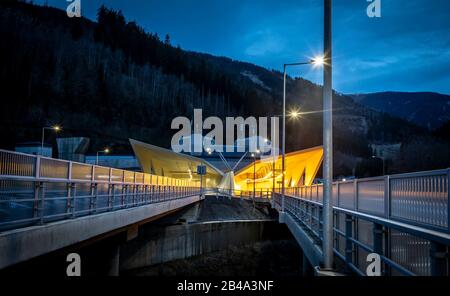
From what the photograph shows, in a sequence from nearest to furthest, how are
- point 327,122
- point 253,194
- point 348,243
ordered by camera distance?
1. point 348,243
2. point 327,122
3. point 253,194

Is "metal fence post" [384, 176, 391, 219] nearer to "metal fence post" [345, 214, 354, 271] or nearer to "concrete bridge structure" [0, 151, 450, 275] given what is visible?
"concrete bridge structure" [0, 151, 450, 275]

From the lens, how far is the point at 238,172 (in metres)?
82.5

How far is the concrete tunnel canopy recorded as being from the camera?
74.2 m

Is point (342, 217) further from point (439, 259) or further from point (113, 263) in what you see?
point (113, 263)

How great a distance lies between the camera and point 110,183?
1446cm

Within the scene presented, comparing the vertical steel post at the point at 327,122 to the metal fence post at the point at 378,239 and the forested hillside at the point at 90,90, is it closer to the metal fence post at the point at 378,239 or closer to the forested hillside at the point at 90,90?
the metal fence post at the point at 378,239

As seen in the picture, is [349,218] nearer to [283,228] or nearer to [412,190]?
[412,190]

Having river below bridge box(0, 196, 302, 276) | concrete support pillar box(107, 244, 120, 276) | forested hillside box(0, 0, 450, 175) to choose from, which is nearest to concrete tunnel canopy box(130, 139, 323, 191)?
river below bridge box(0, 196, 302, 276)

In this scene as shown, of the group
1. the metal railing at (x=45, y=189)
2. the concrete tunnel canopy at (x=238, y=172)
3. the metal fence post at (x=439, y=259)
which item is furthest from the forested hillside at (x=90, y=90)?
the metal fence post at (x=439, y=259)

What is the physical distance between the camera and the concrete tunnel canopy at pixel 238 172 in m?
74.2

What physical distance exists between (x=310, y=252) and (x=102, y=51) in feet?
583

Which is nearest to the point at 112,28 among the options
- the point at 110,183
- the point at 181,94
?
the point at 181,94

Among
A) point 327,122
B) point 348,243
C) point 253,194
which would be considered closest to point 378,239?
point 348,243
